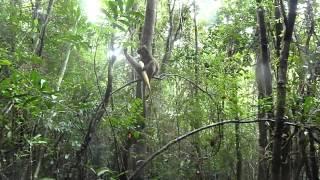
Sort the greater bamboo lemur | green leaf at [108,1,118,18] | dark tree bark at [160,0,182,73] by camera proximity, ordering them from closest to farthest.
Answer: green leaf at [108,1,118,18]
the greater bamboo lemur
dark tree bark at [160,0,182,73]

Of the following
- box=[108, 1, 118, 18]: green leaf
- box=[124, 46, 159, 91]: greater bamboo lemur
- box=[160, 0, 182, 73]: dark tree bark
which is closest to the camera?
box=[108, 1, 118, 18]: green leaf

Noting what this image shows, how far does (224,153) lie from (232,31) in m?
1.74

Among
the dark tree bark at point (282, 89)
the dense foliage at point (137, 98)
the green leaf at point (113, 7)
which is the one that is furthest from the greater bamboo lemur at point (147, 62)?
the dark tree bark at point (282, 89)

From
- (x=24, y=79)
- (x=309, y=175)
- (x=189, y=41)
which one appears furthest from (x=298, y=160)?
(x=24, y=79)

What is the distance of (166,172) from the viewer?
5742mm

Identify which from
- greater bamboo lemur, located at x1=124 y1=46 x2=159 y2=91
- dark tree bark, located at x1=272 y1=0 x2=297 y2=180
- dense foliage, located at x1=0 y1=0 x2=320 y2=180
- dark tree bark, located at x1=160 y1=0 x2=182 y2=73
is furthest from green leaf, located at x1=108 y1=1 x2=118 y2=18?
dark tree bark, located at x1=160 y1=0 x2=182 y2=73

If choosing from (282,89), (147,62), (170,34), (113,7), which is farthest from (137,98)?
(170,34)

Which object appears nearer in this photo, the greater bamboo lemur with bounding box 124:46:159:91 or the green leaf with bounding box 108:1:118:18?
the green leaf with bounding box 108:1:118:18

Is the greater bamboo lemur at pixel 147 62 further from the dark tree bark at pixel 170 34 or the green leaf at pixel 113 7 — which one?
the dark tree bark at pixel 170 34

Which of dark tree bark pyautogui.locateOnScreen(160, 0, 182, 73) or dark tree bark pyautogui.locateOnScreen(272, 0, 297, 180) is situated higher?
dark tree bark pyautogui.locateOnScreen(160, 0, 182, 73)

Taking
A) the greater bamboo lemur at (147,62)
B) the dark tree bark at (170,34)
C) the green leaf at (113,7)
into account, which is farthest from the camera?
the dark tree bark at (170,34)

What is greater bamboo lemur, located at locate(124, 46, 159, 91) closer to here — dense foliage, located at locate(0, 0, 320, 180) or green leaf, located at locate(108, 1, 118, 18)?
dense foliage, located at locate(0, 0, 320, 180)

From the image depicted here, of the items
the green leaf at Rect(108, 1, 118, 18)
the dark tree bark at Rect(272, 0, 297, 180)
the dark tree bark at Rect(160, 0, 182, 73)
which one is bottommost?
the dark tree bark at Rect(272, 0, 297, 180)

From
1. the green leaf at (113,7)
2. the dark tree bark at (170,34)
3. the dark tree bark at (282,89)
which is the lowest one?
the dark tree bark at (282,89)
